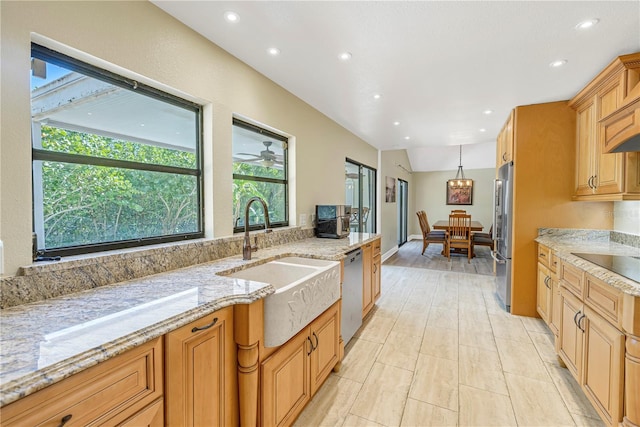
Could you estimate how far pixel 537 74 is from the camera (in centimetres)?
232

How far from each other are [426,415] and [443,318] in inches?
60.6

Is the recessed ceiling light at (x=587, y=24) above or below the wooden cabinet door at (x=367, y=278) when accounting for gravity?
above

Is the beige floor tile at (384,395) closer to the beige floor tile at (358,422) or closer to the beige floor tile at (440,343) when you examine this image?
the beige floor tile at (358,422)

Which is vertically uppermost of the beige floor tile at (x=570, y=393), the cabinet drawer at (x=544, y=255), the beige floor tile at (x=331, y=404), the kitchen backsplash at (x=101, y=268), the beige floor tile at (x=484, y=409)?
the kitchen backsplash at (x=101, y=268)

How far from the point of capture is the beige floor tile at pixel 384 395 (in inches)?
65.0

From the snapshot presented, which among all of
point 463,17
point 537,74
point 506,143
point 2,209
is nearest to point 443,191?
point 506,143

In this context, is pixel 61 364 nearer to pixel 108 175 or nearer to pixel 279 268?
pixel 108 175

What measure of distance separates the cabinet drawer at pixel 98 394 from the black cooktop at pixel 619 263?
85.7 inches

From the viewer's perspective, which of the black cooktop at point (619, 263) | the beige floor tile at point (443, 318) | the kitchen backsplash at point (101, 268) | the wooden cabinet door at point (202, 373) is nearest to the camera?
the wooden cabinet door at point (202, 373)

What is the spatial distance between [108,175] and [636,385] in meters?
2.79

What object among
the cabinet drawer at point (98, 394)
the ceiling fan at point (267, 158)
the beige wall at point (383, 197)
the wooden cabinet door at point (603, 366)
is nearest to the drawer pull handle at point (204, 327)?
the cabinet drawer at point (98, 394)

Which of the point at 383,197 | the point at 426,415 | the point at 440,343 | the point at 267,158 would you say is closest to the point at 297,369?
the point at 426,415

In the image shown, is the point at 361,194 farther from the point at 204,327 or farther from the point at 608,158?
the point at 204,327

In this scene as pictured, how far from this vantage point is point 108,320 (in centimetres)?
Result: 92
